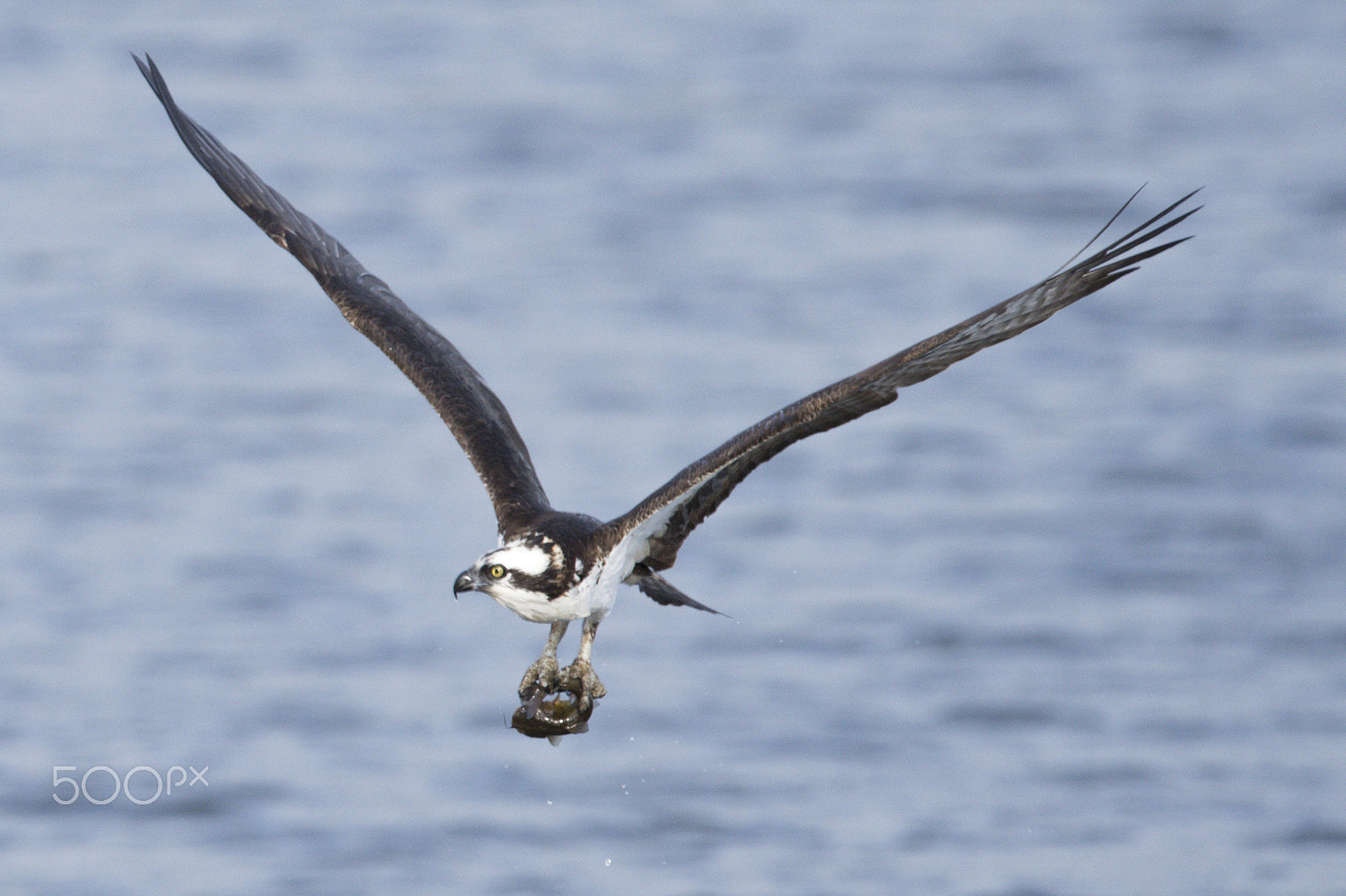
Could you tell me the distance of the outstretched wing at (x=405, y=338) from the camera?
10.3 meters

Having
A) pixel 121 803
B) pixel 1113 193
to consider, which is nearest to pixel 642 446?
pixel 121 803

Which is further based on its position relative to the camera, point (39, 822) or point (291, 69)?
point (291, 69)

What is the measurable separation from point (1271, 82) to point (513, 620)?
18061 mm

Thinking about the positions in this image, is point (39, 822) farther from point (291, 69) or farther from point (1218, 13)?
point (1218, 13)

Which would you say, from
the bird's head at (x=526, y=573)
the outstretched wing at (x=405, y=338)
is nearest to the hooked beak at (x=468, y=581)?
the bird's head at (x=526, y=573)

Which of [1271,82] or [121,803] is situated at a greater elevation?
[1271,82]

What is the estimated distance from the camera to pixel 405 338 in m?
11.0

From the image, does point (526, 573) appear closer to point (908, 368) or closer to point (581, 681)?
point (581, 681)

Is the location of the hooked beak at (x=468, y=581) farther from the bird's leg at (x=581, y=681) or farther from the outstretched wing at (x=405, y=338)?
the bird's leg at (x=581, y=681)

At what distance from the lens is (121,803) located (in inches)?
672

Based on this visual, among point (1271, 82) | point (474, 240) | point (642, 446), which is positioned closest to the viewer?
point (642, 446)

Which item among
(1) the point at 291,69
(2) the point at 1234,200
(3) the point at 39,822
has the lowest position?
(3) the point at 39,822

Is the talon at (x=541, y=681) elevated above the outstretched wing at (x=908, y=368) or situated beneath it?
situated beneath

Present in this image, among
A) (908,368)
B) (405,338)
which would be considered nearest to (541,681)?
(405,338)
